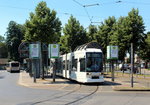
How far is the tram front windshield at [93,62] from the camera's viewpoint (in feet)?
79.0

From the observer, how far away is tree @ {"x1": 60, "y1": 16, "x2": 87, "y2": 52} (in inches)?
1774

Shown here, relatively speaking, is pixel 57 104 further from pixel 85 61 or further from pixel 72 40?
pixel 72 40

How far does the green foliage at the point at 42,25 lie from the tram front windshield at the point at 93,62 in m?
10.2

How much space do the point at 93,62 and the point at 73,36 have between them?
2145 centimetres

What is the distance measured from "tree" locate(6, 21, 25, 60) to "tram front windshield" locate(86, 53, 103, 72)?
248ft

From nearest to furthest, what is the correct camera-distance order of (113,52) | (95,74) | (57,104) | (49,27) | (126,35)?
(57,104) → (95,74) → (113,52) → (49,27) → (126,35)

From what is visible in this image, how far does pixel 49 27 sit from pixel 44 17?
1.55 m

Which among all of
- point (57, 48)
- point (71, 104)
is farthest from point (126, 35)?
point (71, 104)

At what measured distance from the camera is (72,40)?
148ft

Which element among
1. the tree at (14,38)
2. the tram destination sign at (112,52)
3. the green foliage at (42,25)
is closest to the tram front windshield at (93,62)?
the tram destination sign at (112,52)

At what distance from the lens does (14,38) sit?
96.3 meters

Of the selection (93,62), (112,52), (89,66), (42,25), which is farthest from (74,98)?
(42,25)

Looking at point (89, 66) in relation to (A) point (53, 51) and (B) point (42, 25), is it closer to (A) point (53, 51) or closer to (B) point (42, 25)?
(A) point (53, 51)

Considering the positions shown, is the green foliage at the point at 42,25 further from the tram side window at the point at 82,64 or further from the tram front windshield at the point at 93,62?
the tram front windshield at the point at 93,62
